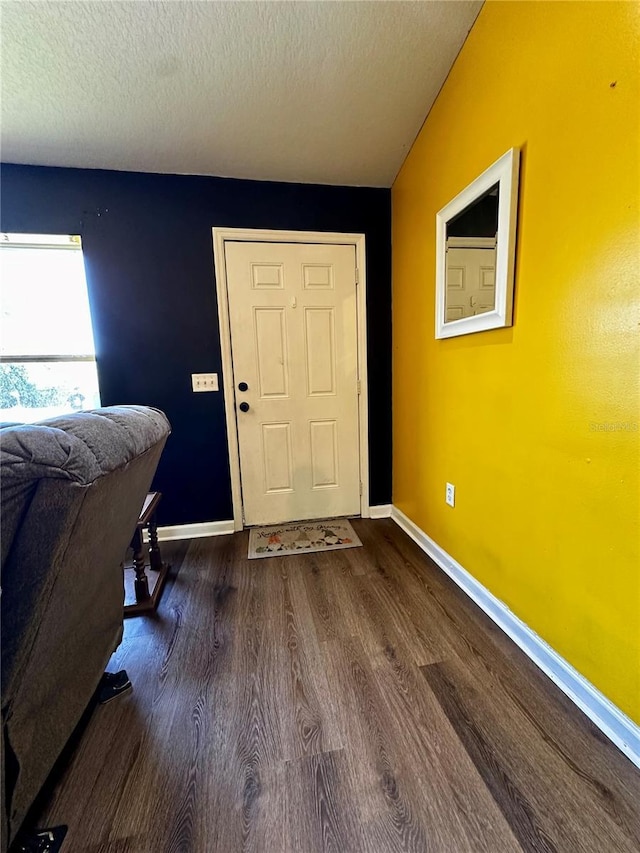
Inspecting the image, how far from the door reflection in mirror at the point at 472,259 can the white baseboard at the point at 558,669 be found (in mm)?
1297

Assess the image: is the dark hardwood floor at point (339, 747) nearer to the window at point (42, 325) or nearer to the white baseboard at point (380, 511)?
the white baseboard at point (380, 511)

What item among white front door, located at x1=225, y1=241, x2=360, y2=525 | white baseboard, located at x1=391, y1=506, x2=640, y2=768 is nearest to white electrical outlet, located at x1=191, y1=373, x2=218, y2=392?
white front door, located at x1=225, y1=241, x2=360, y2=525

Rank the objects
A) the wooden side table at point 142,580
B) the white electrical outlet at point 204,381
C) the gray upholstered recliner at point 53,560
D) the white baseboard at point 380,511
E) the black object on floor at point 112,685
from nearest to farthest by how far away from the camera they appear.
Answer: the gray upholstered recliner at point 53,560, the black object on floor at point 112,685, the wooden side table at point 142,580, the white electrical outlet at point 204,381, the white baseboard at point 380,511

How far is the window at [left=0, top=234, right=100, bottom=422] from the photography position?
2105mm

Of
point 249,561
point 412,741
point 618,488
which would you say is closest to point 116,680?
point 249,561

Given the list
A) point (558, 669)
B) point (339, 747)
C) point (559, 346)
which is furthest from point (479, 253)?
point (339, 747)

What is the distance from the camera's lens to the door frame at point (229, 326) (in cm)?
225

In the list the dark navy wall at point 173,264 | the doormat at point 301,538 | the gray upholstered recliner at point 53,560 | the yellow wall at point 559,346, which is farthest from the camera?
the doormat at point 301,538

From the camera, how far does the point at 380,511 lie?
269 centimetres

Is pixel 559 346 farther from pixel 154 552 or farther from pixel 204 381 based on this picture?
pixel 154 552

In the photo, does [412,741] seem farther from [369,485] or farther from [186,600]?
[369,485]

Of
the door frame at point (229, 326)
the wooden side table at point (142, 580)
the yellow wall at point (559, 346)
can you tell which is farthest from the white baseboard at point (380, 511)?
the wooden side table at point (142, 580)

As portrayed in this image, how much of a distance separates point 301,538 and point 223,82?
8.33 ft

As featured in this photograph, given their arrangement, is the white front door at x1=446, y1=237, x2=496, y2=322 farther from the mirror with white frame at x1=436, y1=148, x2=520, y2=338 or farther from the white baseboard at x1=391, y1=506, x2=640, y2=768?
the white baseboard at x1=391, y1=506, x2=640, y2=768
